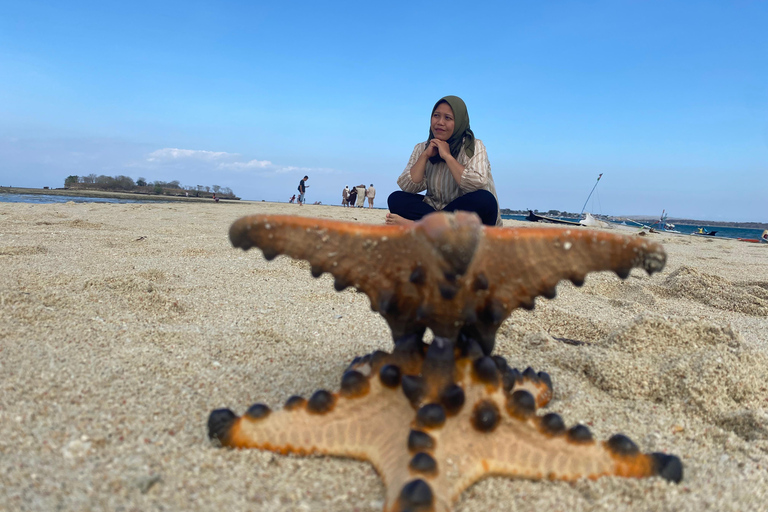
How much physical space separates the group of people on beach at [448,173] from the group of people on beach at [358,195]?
20240 millimetres

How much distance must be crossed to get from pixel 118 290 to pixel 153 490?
7.42 feet

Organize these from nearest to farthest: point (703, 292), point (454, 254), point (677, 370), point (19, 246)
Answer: point (454, 254) → point (677, 370) → point (703, 292) → point (19, 246)

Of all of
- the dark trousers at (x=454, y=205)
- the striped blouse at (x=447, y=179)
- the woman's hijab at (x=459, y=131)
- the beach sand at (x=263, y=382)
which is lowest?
the beach sand at (x=263, y=382)

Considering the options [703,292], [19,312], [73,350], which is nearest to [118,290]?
[19,312]

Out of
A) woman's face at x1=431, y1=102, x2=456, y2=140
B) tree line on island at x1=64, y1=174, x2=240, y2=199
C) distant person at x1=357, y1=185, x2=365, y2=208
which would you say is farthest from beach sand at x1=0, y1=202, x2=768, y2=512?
tree line on island at x1=64, y1=174, x2=240, y2=199

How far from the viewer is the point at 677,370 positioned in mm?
2084

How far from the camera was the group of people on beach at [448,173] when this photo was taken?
3439 millimetres

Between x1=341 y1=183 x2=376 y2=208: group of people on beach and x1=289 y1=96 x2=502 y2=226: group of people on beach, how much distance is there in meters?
20.2

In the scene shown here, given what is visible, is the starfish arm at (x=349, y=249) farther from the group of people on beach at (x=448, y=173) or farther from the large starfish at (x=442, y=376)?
the group of people on beach at (x=448, y=173)

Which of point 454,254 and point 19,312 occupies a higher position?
point 454,254

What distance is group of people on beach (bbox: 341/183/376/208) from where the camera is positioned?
2403cm

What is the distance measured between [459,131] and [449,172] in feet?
1.07

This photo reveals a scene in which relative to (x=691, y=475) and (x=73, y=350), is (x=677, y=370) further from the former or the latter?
(x=73, y=350)

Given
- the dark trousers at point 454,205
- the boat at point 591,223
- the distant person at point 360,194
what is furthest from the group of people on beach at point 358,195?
the dark trousers at point 454,205
